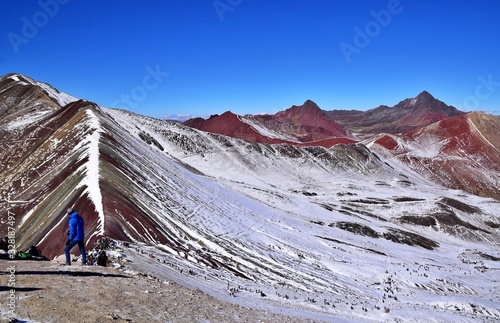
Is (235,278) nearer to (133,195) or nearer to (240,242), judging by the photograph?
(240,242)

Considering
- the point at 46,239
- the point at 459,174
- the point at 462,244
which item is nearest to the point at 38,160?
the point at 46,239

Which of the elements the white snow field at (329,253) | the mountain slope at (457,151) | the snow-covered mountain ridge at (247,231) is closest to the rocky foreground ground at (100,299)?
the white snow field at (329,253)

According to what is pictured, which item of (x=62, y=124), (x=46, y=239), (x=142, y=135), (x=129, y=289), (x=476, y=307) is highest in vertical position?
(x=142, y=135)

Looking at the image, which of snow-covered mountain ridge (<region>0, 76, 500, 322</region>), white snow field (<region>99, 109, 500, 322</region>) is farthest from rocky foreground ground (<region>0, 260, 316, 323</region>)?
snow-covered mountain ridge (<region>0, 76, 500, 322</region>)

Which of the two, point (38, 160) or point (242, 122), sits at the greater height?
point (242, 122)

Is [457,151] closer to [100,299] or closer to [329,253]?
[329,253]

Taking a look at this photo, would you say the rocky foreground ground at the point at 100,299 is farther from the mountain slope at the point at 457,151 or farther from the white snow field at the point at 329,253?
the mountain slope at the point at 457,151

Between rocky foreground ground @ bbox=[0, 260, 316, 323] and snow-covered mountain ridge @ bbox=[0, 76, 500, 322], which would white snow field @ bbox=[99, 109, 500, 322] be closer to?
snow-covered mountain ridge @ bbox=[0, 76, 500, 322]
